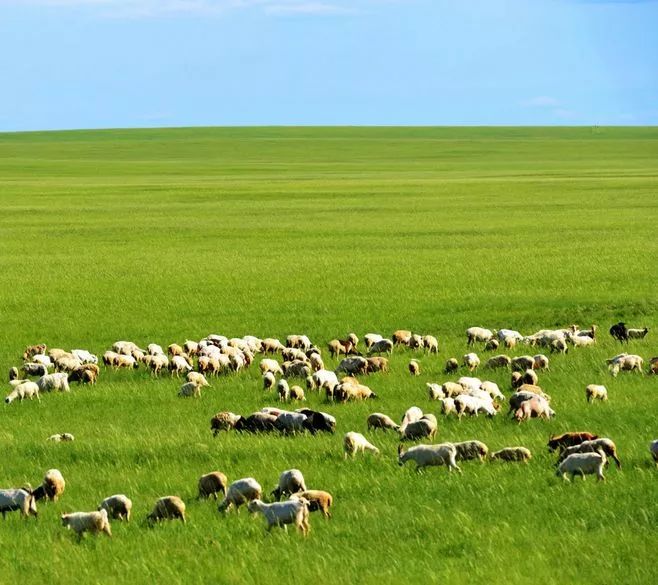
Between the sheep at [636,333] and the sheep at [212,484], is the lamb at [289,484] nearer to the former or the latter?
the sheep at [212,484]

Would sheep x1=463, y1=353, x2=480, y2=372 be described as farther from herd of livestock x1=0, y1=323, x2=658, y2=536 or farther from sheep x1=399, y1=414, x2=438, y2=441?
sheep x1=399, y1=414, x2=438, y2=441

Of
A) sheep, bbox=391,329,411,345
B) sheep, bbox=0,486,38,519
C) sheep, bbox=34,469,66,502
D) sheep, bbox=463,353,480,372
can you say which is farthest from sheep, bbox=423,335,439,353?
sheep, bbox=0,486,38,519

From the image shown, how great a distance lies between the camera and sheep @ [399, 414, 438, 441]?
14.6 metres

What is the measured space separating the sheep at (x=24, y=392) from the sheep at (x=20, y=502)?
289 inches

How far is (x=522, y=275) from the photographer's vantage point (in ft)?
120

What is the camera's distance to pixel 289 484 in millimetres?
12141

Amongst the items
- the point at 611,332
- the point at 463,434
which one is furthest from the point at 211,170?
the point at 463,434

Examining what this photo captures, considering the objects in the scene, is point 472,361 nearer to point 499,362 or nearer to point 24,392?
point 499,362

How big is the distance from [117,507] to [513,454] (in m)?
4.63

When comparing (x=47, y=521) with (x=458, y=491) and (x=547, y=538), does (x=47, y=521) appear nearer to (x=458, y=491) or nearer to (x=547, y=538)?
(x=458, y=491)

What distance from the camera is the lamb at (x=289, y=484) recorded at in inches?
476

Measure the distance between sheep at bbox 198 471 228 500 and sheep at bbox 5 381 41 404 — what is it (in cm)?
770

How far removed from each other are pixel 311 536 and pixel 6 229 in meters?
50.1

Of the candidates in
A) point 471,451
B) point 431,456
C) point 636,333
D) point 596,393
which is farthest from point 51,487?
point 636,333
